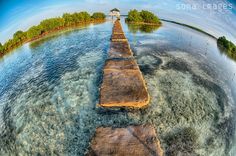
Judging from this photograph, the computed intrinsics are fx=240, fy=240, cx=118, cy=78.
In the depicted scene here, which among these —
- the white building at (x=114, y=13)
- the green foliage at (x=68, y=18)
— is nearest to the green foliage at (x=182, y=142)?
the green foliage at (x=68, y=18)

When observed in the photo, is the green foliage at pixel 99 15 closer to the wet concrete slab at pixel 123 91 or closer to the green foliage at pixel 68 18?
the green foliage at pixel 68 18

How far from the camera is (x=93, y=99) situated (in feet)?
66.0

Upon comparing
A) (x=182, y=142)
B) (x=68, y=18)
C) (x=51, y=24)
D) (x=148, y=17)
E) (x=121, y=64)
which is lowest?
(x=148, y=17)

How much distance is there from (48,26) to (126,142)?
1695 inches

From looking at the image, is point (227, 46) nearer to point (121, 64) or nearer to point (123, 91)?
point (121, 64)

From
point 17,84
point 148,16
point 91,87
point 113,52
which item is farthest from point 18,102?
point 148,16

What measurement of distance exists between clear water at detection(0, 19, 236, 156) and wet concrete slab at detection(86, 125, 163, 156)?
1143mm

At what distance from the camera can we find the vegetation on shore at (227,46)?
130 feet

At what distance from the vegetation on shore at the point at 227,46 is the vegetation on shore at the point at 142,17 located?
1753 centimetres

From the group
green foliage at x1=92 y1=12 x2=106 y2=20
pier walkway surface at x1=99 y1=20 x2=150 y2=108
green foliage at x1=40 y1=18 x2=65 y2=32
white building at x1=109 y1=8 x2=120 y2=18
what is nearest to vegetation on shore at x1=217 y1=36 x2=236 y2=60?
pier walkway surface at x1=99 y1=20 x2=150 y2=108

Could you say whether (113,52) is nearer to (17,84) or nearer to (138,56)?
(138,56)

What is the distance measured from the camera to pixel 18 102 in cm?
2127

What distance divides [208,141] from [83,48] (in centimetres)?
2322

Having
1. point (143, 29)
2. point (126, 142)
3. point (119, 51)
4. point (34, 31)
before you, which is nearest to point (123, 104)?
point (126, 142)
